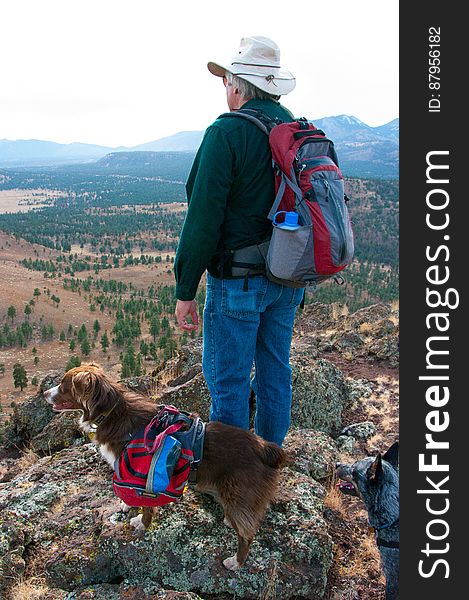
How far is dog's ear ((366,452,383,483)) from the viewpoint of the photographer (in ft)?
9.65

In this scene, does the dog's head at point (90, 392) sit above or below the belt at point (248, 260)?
below

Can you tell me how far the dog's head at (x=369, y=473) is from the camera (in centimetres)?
297

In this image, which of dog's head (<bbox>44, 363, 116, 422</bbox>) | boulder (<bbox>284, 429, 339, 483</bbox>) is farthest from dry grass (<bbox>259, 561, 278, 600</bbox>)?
dog's head (<bbox>44, 363, 116, 422</bbox>)

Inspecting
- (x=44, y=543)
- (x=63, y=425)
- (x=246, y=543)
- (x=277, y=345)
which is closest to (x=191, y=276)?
(x=277, y=345)

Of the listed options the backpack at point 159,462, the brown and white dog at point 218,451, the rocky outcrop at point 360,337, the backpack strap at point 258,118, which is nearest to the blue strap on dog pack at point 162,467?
the backpack at point 159,462

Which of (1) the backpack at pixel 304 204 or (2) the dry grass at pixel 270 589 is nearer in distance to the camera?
(1) the backpack at pixel 304 204

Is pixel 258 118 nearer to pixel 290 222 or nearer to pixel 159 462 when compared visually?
pixel 290 222

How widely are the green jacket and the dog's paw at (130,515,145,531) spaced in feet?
5.32

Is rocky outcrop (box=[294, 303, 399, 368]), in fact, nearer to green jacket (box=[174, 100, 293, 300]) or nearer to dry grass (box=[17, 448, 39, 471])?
dry grass (box=[17, 448, 39, 471])

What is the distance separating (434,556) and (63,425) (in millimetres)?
4635

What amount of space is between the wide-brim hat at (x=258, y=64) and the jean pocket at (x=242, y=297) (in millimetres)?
1181

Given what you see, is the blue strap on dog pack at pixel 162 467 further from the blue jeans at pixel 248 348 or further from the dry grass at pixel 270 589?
the dry grass at pixel 270 589

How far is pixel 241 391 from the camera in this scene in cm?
340

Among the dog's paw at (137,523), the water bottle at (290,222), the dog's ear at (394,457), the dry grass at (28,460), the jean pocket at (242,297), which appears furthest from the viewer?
the dry grass at (28,460)
